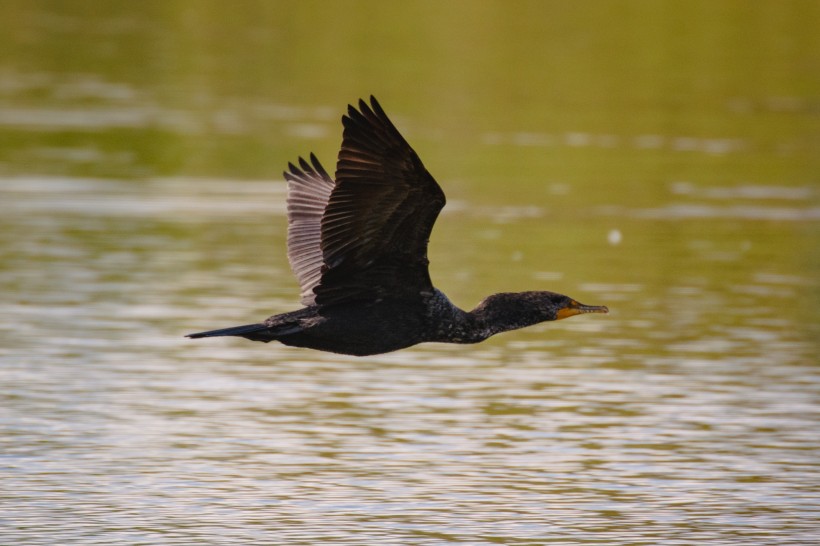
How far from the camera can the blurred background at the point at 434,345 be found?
8992 millimetres

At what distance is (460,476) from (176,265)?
6.91m

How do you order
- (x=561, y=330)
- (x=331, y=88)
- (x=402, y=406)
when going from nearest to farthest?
1. (x=402, y=406)
2. (x=561, y=330)
3. (x=331, y=88)

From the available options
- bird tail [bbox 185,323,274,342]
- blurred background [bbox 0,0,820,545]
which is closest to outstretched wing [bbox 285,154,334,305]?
blurred background [bbox 0,0,820,545]

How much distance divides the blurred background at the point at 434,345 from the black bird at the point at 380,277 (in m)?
0.74

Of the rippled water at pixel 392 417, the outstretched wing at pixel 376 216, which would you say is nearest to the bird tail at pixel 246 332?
the outstretched wing at pixel 376 216

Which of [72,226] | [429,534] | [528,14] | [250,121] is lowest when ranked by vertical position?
[429,534]

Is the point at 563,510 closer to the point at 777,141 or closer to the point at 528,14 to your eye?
the point at 777,141

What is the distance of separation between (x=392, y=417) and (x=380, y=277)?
76.3 inches

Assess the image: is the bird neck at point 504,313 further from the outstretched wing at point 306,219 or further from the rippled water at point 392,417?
the outstretched wing at point 306,219

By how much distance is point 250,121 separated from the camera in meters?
25.9

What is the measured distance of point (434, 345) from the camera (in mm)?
13422

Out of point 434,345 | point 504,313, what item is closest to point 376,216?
point 504,313

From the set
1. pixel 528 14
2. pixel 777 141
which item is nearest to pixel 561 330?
pixel 777 141

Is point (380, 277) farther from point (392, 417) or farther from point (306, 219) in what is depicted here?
point (392, 417)
